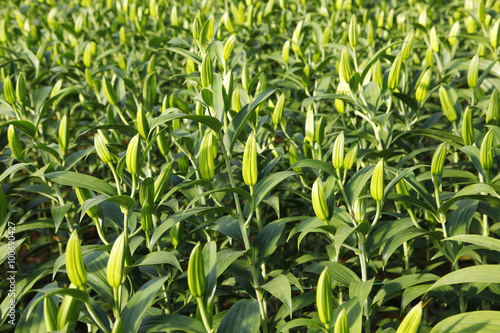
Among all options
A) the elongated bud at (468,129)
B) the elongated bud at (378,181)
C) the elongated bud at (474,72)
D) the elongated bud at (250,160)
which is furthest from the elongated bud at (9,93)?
the elongated bud at (474,72)

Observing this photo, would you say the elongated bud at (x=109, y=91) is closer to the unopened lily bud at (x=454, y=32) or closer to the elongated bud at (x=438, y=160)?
the elongated bud at (x=438, y=160)

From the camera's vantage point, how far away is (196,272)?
1.04 metres

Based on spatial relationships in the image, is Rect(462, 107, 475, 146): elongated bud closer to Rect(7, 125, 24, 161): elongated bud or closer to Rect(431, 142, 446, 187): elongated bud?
Rect(431, 142, 446, 187): elongated bud

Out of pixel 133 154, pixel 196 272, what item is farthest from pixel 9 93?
pixel 196 272

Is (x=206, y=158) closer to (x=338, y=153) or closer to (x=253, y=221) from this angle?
(x=338, y=153)

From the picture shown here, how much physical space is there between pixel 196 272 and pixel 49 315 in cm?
36

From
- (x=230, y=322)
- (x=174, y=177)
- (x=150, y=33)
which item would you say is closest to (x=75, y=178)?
(x=174, y=177)

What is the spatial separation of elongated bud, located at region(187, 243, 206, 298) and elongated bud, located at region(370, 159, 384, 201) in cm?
60

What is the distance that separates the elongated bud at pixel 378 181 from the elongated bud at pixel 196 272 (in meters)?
0.60

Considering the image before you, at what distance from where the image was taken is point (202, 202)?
70.0 inches

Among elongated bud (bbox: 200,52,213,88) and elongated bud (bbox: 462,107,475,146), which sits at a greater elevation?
elongated bud (bbox: 200,52,213,88)

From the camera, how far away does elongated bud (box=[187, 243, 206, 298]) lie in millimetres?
1024

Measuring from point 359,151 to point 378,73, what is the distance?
368 millimetres

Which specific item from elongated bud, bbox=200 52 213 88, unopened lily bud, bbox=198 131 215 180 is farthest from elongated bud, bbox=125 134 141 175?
elongated bud, bbox=200 52 213 88
